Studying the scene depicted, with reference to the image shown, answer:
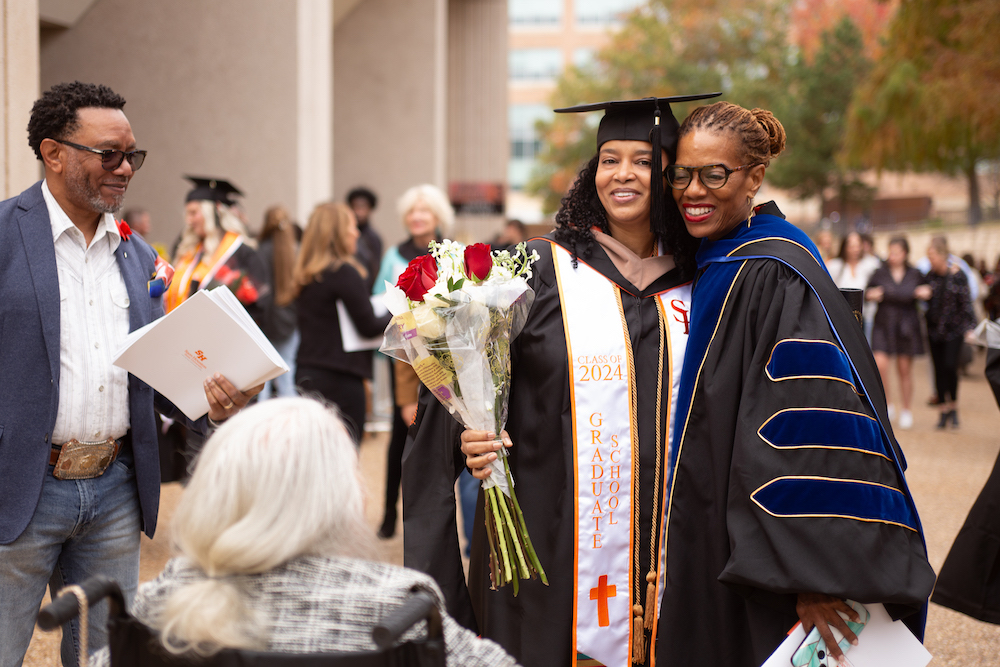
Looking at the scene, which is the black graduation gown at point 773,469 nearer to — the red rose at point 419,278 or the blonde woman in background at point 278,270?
the red rose at point 419,278

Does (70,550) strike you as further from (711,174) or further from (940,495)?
(940,495)

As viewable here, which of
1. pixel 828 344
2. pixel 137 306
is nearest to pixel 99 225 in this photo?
pixel 137 306

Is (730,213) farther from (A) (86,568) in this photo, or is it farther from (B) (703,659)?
(A) (86,568)

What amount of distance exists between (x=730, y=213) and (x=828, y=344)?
495 mm

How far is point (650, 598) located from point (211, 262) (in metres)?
3.76

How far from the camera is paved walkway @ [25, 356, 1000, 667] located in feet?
13.9

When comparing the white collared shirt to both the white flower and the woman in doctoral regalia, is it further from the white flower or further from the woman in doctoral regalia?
the woman in doctoral regalia

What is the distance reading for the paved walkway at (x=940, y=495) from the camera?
4.24 m

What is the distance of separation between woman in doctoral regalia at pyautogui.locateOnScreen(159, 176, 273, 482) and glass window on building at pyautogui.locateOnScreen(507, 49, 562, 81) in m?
53.6

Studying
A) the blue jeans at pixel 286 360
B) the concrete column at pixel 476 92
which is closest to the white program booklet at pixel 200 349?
the blue jeans at pixel 286 360

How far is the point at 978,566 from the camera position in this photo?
329 cm

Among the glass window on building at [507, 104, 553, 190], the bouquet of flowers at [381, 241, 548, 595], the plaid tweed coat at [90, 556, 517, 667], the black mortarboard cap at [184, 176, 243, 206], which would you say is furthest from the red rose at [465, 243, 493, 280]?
the glass window on building at [507, 104, 553, 190]

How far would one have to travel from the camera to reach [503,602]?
2537 millimetres

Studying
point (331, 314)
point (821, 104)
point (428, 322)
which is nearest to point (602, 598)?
point (428, 322)
